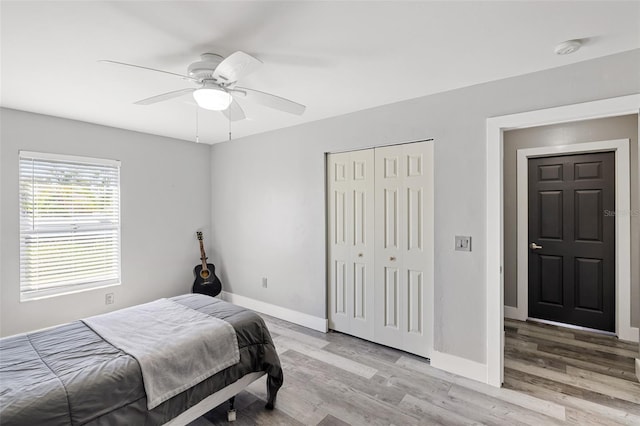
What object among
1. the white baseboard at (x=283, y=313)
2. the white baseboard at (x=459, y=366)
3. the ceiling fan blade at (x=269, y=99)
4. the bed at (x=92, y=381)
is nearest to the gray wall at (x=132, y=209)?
the white baseboard at (x=283, y=313)

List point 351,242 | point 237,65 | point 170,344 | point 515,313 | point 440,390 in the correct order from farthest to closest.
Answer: point 515,313 < point 351,242 < point 440,390 < point 170,344 < point 237,65

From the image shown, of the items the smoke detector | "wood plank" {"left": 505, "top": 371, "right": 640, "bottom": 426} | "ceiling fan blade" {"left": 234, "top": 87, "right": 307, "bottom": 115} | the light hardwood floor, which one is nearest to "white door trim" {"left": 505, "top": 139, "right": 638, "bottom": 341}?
the light hardwood floor

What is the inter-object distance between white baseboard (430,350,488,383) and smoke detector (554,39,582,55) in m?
2.31

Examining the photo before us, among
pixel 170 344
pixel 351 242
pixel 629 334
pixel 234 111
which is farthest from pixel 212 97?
pixel 629 334

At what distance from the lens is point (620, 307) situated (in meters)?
3.12

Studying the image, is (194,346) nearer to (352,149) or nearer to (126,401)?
(126,401)

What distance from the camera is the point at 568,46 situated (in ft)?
5.94

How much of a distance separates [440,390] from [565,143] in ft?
9.87

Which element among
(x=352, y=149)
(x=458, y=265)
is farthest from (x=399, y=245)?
(x=352, y=149)

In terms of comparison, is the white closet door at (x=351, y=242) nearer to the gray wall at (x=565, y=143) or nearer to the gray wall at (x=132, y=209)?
the gray wall at (x=565, y=143)

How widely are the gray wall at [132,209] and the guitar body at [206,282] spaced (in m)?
0.24

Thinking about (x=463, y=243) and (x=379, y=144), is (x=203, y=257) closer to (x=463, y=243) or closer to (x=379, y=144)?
(x=379, y=144)

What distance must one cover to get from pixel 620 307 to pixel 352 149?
3.24 meters

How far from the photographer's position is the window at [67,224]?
121 inches
